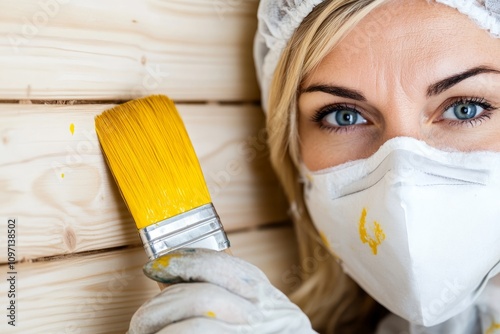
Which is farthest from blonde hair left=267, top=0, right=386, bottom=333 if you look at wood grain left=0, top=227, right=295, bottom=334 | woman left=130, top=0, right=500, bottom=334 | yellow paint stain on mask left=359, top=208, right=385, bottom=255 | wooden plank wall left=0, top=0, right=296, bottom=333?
wood grain left=0, top=227, right=295, bottom=334

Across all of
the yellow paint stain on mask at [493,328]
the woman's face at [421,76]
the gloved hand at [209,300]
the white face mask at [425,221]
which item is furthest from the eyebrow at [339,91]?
the yellow paint stain on mask at [493,328]

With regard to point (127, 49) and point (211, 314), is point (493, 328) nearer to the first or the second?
point (211, 314)

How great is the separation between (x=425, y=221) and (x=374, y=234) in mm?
96

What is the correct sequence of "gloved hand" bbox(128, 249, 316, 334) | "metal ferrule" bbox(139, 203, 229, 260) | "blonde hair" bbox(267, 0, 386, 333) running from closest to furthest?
"gloved hand" bbox(128, 249, 316, 334) → "metal ferrule" bbox(139, 203, 229, 260) → "blonde hair" bbox(267, 0, 386, 333)

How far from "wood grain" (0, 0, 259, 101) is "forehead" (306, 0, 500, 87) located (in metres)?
0.30

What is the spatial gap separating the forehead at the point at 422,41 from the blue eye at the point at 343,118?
118 mm

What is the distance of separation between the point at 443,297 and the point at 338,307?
42cm

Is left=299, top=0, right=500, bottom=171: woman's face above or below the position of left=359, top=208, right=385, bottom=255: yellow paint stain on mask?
above

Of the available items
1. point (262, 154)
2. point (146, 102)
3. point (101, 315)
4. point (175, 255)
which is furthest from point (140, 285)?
point (262, 154)

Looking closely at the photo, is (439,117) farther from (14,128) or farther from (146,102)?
(14,128)

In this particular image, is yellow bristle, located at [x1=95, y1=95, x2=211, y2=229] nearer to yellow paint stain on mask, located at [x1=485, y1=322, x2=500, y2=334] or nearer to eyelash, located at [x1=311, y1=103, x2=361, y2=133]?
eyelash, located at [x1=311, y1=103, x2=361, y2=133]

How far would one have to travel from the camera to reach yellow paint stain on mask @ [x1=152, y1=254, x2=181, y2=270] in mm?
871

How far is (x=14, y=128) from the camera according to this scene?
0.89 meters

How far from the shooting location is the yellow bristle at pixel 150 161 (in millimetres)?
957
